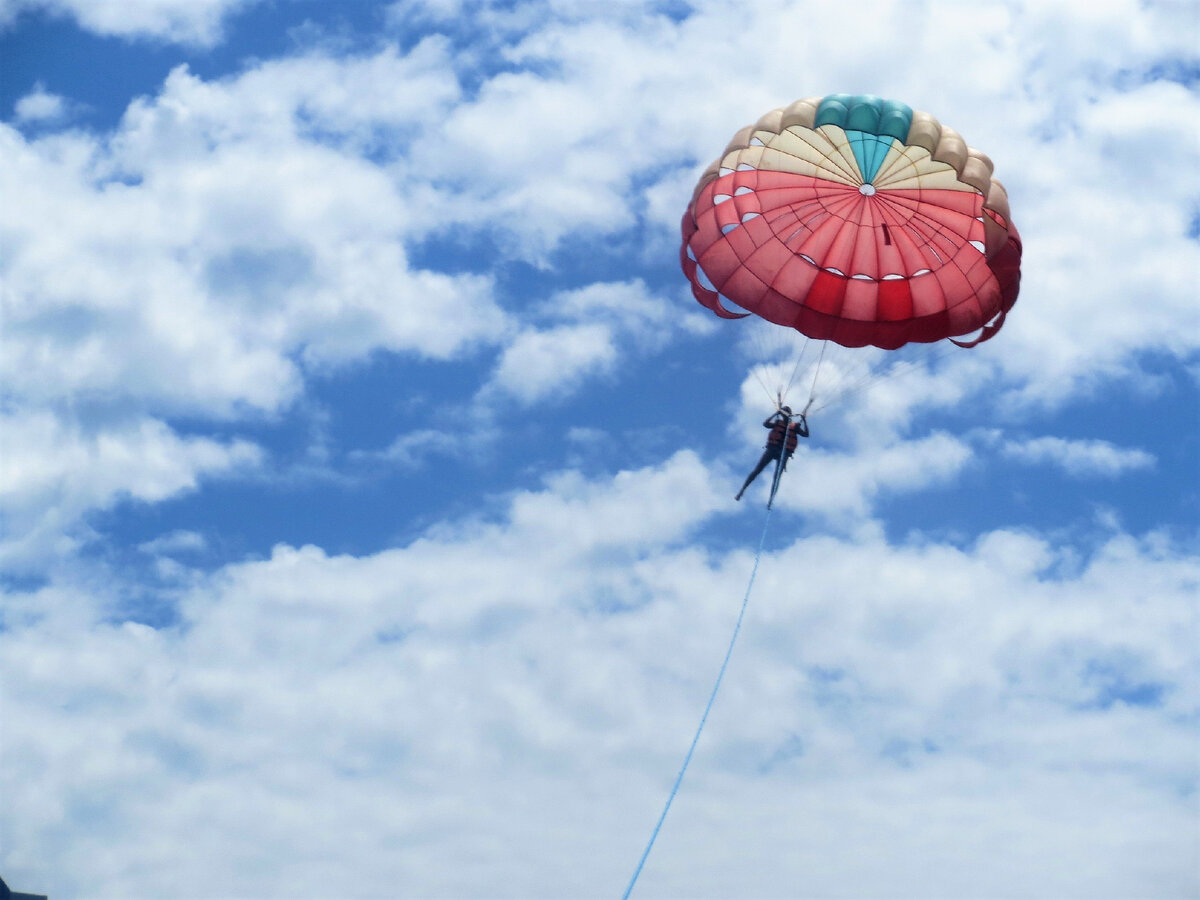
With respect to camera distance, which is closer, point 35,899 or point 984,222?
point 984,222

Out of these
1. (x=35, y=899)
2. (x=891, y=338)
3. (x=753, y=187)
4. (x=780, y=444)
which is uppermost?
(x=753, y=187)

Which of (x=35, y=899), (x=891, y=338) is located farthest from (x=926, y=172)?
(x=35, y=899)

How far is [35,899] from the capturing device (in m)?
31.9

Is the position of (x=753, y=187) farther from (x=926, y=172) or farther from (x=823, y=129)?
(x=926, y=172)

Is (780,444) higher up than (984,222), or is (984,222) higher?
(984,222)

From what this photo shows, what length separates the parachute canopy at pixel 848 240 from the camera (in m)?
26.7

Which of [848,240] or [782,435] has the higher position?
[848,240]

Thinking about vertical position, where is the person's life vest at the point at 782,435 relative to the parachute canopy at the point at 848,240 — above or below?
below

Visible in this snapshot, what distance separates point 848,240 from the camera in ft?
89.0

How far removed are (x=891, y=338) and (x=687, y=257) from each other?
4.60 metres

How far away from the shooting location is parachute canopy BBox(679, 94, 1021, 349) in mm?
26688

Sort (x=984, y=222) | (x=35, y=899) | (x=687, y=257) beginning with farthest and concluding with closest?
(x=35, y=899)
(x=687, y=257)
(x=984, y=222)

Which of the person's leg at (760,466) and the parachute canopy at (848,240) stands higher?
the parachute canopy at (848,240)

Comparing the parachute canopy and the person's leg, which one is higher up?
the parachute canopy
